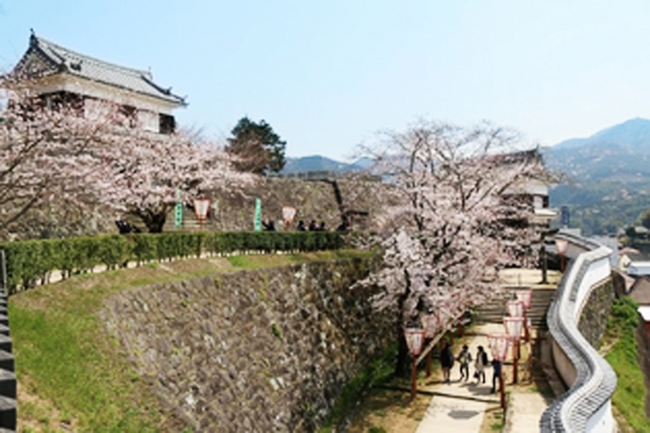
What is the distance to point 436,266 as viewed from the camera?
2123 centimetres

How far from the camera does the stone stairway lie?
2419 cm

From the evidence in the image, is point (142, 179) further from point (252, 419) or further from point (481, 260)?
point (481, 260)

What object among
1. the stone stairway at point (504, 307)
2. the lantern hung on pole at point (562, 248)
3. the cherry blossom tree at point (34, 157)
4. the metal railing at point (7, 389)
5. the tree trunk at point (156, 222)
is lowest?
the stone stairway at point (504, 307)

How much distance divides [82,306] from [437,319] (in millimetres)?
11954

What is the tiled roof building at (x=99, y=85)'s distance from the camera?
25378 millimetres

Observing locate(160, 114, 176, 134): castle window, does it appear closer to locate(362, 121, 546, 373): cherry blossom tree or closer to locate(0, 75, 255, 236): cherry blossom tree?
locate(0, 75, 255, 236): cherry blossom tree

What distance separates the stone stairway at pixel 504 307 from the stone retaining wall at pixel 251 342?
478 cm

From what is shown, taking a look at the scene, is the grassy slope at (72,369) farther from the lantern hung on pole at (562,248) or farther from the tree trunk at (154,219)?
the lantern hung on pole at (562,248)

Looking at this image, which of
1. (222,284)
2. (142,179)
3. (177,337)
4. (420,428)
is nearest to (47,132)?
(177,337)

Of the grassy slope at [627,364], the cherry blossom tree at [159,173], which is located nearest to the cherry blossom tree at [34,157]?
the cherry blossom tree at [159,173]

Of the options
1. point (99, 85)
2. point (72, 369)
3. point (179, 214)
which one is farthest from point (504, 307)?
point (99, 85)

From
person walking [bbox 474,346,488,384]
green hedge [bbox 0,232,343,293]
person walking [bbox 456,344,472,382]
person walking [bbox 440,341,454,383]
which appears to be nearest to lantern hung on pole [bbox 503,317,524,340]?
person walking [bbox 474,346,488,384]

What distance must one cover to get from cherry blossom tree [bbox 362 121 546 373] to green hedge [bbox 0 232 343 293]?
4109 mm

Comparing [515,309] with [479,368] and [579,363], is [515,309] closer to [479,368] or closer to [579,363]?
[479,368]
